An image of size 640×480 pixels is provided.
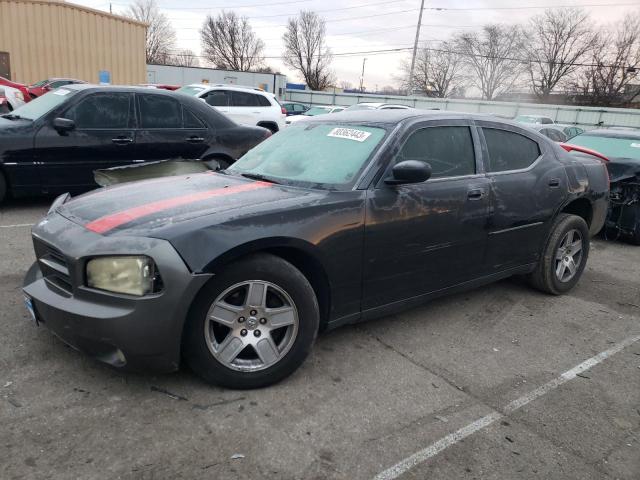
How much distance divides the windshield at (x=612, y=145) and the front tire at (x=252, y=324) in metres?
5.98

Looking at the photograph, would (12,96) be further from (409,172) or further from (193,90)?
(409,172)

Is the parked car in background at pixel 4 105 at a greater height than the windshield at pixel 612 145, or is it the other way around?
the parked car in background at pixel 4 105

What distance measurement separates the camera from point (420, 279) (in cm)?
351

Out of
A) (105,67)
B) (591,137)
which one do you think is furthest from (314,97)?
(591,137)

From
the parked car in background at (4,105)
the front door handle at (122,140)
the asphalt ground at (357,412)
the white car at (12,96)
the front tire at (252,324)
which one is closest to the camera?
the asphalt ground at (357,412)

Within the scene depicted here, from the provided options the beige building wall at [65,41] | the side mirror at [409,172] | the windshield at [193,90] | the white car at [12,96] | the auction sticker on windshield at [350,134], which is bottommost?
the side mirror at [409,172]

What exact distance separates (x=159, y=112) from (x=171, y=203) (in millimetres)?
4617

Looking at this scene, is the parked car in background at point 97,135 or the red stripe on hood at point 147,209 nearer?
the red stripe on hood at point 147,209

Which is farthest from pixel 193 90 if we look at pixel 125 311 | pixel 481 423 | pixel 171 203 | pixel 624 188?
pixel 481 423

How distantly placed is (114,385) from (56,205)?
1310mm

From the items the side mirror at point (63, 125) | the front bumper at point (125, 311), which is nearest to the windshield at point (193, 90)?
the side mirror at point (63, 125)

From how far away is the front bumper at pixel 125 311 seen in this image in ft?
8.11

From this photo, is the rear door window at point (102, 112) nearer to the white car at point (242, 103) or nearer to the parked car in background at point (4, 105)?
the parked car in background at point (4, 105)

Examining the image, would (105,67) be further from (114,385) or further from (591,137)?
(114,385)
